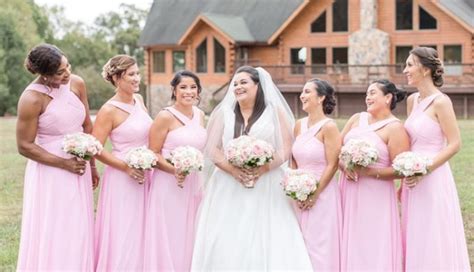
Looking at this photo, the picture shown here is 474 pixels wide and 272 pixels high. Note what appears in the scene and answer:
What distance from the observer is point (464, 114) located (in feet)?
115

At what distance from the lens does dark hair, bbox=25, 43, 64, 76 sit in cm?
706

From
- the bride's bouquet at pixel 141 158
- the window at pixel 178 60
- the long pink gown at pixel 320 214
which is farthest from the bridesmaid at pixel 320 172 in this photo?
the window at pixel 178 60

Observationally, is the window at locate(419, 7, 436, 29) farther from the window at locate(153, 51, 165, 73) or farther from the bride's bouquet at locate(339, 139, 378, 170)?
the bride's bouquet at locate(339, 139, 378, 170)

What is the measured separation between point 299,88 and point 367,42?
5.14m

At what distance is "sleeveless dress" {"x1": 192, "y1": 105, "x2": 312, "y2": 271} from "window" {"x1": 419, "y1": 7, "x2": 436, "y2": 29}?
33.2 meters

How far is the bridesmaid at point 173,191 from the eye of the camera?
25.0ft

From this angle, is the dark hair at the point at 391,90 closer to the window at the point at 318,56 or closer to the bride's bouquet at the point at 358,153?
the bride's bouquet at the point at 358,153

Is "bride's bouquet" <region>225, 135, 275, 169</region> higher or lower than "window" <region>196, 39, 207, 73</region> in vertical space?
lower

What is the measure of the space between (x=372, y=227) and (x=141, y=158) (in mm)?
2261

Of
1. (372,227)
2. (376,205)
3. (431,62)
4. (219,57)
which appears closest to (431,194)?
(376,205)

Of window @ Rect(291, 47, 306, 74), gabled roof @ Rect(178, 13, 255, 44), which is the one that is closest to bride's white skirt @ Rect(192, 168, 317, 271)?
window @ Rect(291, 47, 306, 74)

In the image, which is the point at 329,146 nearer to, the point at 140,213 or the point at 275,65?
the point at 140,213

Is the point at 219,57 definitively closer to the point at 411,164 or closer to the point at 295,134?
the point at 295,134

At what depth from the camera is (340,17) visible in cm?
4106
